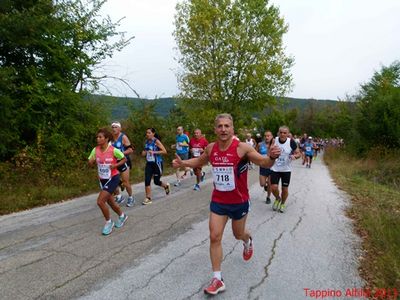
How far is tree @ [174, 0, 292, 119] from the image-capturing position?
26672 mm

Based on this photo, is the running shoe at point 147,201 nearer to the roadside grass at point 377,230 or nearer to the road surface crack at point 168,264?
the road surface crack at point 168,264

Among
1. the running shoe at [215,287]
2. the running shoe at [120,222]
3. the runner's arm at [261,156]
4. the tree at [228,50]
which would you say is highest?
the tree at [228,50]

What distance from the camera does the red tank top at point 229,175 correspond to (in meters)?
4.12

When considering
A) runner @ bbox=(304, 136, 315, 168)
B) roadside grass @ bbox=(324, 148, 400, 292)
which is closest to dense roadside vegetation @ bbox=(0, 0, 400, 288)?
roadside grass @ bbox=(324, 148, 400, 292)

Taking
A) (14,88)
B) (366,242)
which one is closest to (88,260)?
(366,242)

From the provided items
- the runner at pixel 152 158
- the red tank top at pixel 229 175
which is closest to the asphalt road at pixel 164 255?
the runner at pixel 152 158

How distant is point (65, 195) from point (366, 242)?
741cm

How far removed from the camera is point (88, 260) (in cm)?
482

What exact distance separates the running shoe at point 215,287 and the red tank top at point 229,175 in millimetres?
883

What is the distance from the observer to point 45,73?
1211cm

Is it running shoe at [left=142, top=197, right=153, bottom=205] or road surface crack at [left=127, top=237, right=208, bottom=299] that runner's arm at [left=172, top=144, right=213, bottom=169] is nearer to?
road surface crack at [left=127, top=237, right=208, bottom=299]

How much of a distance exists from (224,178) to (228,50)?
2426 cm

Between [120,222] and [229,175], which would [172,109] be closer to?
[120,222]

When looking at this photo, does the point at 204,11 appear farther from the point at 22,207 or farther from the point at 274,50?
the point at 22,207
